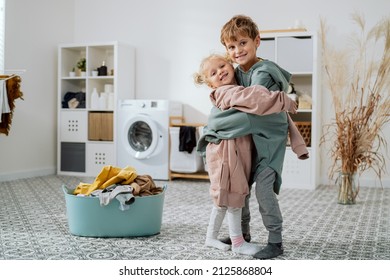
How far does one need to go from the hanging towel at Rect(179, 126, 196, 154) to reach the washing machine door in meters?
0.30

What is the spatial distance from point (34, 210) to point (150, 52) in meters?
2.96

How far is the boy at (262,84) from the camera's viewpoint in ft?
7.84

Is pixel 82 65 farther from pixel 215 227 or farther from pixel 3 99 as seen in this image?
pixel 215 227

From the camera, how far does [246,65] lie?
8.27 ft

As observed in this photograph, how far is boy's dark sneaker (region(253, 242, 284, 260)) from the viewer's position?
2.40 metres

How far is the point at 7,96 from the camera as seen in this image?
183 inches

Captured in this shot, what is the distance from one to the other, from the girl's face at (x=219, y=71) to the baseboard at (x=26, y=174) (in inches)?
138

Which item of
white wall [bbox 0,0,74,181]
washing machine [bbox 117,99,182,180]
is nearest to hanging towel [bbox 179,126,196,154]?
washing machine [bbox 117,99,182,180]

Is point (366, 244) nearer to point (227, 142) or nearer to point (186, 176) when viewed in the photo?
point (227, 142)

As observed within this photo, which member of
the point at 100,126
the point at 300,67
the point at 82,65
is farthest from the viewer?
the point at 82,65

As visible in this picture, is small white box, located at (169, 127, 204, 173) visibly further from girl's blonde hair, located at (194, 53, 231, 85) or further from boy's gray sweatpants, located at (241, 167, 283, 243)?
→ boy's gray sweatpants, located at (241, 167, 283, 243)

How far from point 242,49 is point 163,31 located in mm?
3819

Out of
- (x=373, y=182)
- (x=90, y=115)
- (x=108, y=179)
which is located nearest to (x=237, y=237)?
(x=108, y=179)
